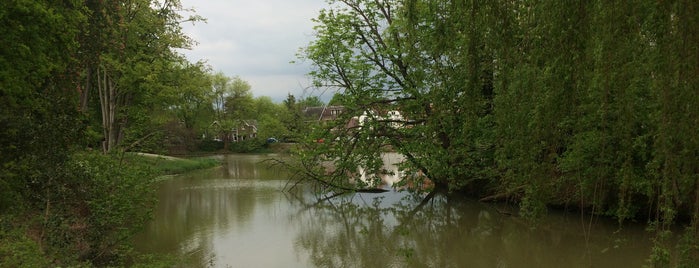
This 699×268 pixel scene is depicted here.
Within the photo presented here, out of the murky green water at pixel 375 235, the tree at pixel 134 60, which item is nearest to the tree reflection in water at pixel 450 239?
the murky green water at pixel 375 235

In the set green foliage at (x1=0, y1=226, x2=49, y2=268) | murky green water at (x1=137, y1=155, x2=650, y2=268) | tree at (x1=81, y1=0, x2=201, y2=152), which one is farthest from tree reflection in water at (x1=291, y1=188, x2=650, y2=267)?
tree at (x1=81, y1=0, x2=201, y2=152)

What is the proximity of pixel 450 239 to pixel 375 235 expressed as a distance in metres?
1.82

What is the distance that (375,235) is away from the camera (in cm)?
1091

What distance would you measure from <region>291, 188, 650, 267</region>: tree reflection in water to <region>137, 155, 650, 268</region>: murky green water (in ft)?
0.07

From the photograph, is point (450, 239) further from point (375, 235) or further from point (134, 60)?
point (134, 60)

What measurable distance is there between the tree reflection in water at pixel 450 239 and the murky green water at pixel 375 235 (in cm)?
2

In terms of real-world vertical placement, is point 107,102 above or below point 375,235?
above

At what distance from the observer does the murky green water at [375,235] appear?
348 inches

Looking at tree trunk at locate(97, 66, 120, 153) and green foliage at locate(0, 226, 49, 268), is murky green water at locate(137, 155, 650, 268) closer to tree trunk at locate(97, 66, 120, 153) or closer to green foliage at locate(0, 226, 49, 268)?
green foliage at locate(0, 226, 49, 268)

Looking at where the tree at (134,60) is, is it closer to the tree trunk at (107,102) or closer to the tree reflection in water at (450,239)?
the tree trunk at (107,102)

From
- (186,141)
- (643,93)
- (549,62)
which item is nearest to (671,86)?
(549,62)

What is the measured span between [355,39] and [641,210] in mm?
9470

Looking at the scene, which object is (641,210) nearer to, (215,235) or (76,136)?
(215,235)

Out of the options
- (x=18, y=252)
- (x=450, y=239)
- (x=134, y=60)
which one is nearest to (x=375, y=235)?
(x=450, y=239)
